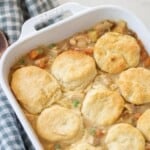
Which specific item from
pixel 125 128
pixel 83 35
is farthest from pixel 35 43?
pixel 125 128

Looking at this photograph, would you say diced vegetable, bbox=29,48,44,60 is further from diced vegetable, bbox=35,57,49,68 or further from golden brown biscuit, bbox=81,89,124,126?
golden brown biscuit, bbox=81,89,124,126

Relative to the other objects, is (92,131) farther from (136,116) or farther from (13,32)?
(13,32)

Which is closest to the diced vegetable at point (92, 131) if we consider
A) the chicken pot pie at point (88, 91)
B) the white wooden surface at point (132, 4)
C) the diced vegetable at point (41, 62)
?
the chicken pot pie at point (88, 91)

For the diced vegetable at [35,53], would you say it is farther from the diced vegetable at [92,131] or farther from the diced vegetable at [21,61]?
the diced vegetable at [92,131]

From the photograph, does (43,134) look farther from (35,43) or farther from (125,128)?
(35,43)

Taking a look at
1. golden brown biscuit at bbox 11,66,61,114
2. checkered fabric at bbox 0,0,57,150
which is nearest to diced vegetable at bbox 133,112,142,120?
golden brown biscuit at bbox 11,66,61,114

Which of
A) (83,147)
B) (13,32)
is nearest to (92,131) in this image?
(83,147)
